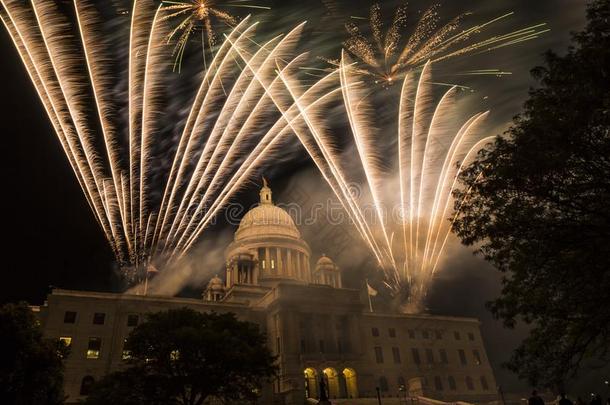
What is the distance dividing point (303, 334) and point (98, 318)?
23502 mm

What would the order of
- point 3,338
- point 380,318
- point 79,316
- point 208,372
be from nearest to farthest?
1. point 3,338
2. point 208,372
3. point 79,316
4. point 380,318

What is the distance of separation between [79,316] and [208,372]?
2566 cm

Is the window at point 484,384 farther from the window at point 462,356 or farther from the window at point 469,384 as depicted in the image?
the window at point 462,356

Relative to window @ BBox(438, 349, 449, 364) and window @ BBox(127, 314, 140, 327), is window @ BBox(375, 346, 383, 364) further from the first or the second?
window @ BBox(127, 314, 140, 327)

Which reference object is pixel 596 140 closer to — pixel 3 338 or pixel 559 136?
pixel 559 136

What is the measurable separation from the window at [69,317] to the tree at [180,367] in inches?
799

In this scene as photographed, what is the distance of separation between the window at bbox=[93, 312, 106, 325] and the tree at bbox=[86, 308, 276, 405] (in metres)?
19.9

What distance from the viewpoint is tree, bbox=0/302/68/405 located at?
21.5 metres

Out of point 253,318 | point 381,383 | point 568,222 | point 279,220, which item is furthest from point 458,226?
point 279,220

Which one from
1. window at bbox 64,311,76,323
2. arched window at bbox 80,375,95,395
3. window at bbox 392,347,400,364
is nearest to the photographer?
arched window at bbox 80,375,95,395

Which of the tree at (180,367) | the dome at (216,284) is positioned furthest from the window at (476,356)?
the tree at (180,367)

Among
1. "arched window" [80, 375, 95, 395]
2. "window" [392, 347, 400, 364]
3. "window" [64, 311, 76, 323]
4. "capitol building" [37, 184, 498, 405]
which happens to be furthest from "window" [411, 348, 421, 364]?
"window" [64, 311, 76, 323]

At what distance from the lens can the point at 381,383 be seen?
2105 inches

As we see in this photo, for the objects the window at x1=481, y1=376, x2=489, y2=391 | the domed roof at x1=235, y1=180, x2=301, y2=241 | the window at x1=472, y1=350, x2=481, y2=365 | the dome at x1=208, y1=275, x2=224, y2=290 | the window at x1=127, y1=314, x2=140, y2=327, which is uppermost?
the domed roof at x1=235, y1=180, x2=301, y2=241
